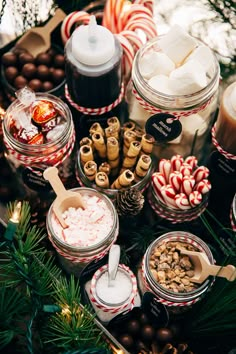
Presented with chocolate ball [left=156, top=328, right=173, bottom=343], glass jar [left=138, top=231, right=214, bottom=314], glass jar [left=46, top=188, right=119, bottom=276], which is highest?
glass jar [left=46, top=188, right=119, bottom=276]

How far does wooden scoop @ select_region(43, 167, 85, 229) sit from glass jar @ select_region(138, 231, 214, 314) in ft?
0.57

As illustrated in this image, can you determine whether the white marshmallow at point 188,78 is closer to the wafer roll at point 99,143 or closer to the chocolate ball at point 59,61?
the wafer roll at point 99,143

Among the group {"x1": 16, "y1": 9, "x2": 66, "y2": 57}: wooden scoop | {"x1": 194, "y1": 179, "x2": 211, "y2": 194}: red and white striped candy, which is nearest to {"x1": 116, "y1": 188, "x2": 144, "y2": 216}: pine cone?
{"x1": 194, "y1": 179, "x2": 211, "y2": 194}: red and white striped candy

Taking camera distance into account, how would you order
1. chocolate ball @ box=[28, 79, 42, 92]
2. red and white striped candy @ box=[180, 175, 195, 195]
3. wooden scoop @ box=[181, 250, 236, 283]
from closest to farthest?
wooden scoop @ box=[181, 250, 236, 283] < red and white striped candy @ box=[180, 175, 195, 195] < chocolate ball @ box=[28, 79, 42, 92]

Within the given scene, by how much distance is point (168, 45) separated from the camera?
115cm

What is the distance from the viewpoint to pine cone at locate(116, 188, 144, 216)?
42.9 inches

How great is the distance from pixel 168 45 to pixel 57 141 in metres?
0.30

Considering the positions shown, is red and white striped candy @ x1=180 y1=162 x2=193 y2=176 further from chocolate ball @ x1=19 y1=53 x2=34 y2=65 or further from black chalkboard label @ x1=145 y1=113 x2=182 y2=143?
chocolate ball @ x1=19 y1=53 x2=34 y2=65

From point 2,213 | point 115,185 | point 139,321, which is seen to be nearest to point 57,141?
point 115,185

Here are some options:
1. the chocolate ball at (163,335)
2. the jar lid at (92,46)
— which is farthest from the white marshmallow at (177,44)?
the chocolate ball at (163,335)

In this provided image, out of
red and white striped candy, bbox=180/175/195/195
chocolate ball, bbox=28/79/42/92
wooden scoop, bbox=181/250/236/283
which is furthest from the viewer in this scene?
chocolate ball, bbox=28/79/42/92

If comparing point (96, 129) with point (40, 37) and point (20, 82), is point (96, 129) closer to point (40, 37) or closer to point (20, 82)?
point (20, 82)

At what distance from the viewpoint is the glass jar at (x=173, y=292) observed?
41.0 inches

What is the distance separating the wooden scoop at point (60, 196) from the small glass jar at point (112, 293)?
127mm
